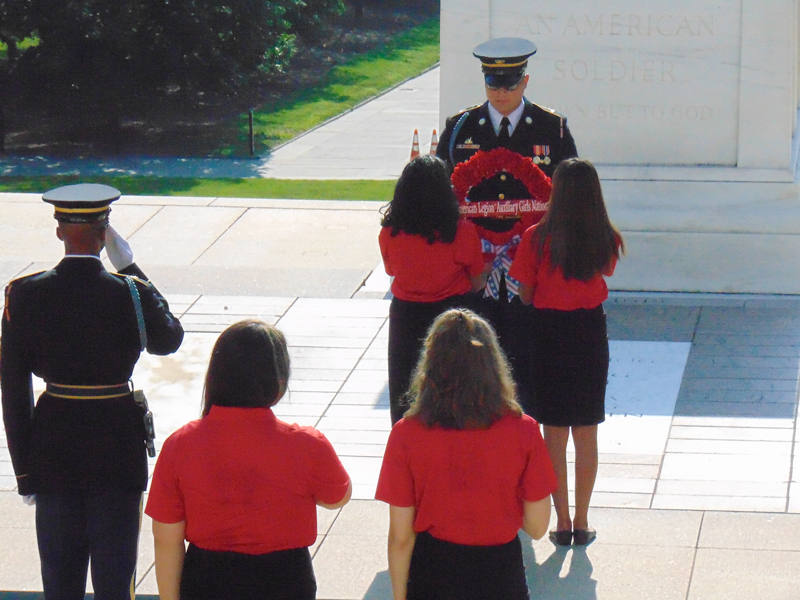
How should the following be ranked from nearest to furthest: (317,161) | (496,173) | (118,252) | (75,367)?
(75,367) < (118,252) < (496,173) < (317,161)

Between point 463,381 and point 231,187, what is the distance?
13050 millimetres

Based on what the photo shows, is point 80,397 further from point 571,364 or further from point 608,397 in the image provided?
point 608,397

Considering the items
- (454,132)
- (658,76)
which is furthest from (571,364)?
(658,76)

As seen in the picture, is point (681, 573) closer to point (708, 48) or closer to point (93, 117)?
point (708, 48)

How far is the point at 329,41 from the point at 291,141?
1164 centimetres

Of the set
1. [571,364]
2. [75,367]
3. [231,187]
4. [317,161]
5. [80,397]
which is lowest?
[317,161]

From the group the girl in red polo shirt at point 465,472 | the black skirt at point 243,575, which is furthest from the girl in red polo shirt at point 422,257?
the black skirt at point 243,575

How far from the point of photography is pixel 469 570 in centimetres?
352

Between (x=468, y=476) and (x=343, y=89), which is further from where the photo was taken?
(x=343, y=89)

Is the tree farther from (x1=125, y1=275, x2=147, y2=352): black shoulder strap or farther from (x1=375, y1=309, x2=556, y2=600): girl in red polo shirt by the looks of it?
(x1=375, y1=309, x2=556, y2=600): girl in red polo shirt

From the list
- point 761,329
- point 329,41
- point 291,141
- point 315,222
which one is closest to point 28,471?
point 761,329

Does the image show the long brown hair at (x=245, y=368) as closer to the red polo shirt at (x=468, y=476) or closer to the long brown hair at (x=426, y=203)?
the red polo shirt at (x=468, y=476)

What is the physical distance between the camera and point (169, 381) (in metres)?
7.66

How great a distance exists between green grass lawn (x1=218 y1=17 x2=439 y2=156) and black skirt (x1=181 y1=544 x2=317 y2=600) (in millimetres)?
17299
